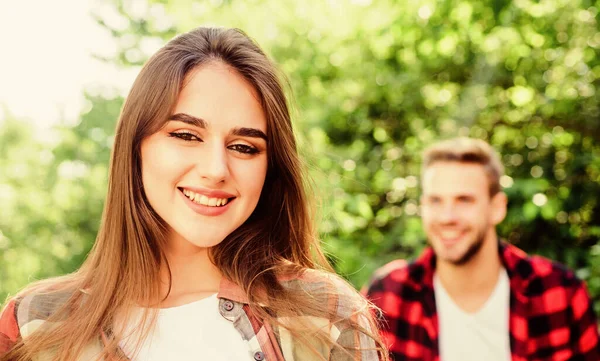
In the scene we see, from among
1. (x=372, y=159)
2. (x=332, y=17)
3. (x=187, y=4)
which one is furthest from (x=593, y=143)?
(x=187, y=4)

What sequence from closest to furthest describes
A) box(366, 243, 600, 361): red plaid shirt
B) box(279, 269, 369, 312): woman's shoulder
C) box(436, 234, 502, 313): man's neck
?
box(279, 269, 369, 312): woman's shoulder, box(366, 243, 600, 361): red plaid shirt, box(436, 234, 502, 313): man's neck

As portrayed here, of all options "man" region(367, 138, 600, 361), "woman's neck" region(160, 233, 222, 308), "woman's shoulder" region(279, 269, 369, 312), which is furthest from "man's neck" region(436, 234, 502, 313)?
"woman's neck" region(160, 233, 222, 308)

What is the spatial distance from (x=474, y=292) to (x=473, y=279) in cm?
6

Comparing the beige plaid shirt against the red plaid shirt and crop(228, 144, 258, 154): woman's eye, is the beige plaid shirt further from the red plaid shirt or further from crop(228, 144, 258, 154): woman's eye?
the red plaid shirt

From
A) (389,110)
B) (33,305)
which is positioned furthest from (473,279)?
(33,305)

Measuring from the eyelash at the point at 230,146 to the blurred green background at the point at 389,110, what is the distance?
2.21 m

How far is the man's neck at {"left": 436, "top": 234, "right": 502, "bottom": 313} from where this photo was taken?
11.3 ft

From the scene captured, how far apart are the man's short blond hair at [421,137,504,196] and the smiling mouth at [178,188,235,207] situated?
218 cm

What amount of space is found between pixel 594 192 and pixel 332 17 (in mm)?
1861

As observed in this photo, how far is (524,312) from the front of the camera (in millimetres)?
3332

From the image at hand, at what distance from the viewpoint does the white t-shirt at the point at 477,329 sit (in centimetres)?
334

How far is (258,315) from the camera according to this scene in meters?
1.78

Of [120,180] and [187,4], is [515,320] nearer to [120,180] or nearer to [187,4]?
[120,180]

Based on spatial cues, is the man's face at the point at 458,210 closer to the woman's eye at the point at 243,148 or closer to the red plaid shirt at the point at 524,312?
the red plaid shirt at the point at 524,312
